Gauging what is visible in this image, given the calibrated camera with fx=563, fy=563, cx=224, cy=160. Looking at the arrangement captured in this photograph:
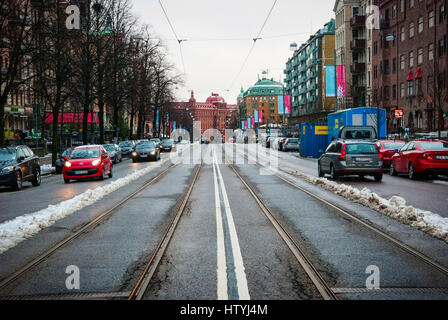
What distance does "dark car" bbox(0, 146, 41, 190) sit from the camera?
65.0 ft

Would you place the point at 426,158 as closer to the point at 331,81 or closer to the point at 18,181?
the point at 18,181

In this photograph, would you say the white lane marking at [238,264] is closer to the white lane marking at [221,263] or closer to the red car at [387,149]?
the white lane marking at [221,263]

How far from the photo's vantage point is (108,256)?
7.52 meters

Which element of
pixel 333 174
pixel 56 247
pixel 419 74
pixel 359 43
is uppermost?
pixel 359 43

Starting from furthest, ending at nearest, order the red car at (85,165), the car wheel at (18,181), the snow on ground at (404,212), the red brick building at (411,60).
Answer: the red brick building at (411,60) → the red car at (85,165) → the car wheel at (18,181) → the snow on ground at (404,212)

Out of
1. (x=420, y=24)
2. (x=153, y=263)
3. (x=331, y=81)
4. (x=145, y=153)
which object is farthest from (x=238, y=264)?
(x=420, y=24)

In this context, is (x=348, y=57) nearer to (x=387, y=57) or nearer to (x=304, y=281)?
(x=387, y=57)

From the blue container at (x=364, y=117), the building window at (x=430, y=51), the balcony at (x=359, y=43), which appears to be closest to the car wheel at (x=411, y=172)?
the blue container at (x=364, y=117)

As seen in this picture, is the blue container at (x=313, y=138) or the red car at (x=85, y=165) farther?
the blue container at (x=313, y=138)

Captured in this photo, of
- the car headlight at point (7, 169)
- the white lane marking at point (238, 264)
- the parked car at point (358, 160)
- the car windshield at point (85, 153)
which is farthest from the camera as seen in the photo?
the car windshield at point (85, 153)

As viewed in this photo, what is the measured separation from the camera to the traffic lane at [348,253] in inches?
237

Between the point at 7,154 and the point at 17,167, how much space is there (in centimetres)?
86

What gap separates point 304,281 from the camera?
605cm

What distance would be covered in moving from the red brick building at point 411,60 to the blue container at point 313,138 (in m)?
5.95
